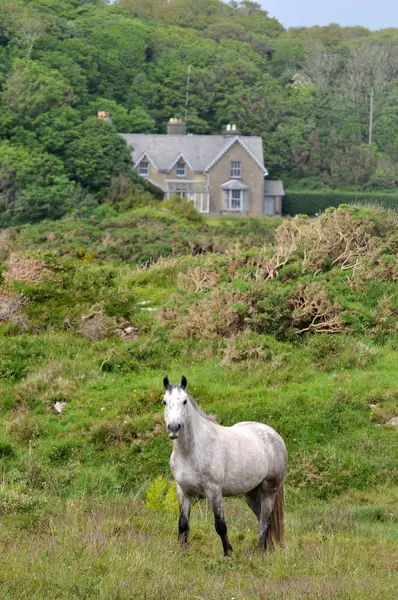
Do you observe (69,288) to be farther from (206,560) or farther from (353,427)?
(206,560)

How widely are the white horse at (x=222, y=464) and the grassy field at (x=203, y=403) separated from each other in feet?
1.44

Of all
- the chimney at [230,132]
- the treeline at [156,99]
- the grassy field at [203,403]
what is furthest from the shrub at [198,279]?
the chimney at [230,132]

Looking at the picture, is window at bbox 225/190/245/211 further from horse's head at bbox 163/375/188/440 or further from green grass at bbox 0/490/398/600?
horse's head at bbox 163/375/188/440

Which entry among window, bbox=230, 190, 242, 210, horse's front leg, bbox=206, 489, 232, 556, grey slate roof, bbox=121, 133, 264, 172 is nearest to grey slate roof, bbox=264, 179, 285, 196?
grey slate roof, bbox=121, 133, 264, 172

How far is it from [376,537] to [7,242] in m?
33.1

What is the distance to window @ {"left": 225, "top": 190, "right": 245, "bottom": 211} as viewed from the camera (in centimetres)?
9069

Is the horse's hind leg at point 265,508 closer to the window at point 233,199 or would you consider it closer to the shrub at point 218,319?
the shrub at point 218,319

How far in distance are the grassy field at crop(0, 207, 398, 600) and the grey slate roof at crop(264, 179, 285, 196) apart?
59.1 metres

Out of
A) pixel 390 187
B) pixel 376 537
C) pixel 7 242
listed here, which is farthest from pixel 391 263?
pixel 390 187

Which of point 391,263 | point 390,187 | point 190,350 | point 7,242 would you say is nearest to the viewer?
point 190,350

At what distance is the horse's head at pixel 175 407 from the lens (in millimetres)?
10898

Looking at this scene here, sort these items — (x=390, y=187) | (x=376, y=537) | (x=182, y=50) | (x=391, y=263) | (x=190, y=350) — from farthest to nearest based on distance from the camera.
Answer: (x=182, y=50)
(x=390, y=187)
(x=391, y=263)
(x=190, y=350)
(x=376, y=537)

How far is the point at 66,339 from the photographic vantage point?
26.3 metres

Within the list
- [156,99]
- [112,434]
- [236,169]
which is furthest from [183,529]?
[156,99]
